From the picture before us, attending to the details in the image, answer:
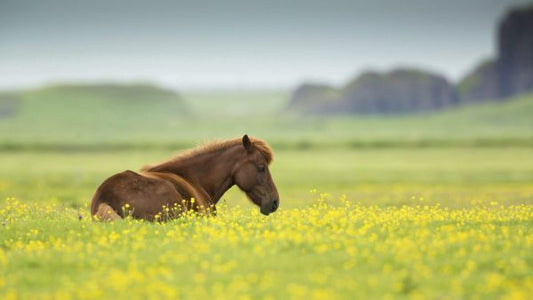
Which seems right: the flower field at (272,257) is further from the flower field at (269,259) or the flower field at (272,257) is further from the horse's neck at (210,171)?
the horse's neck at (210,171)

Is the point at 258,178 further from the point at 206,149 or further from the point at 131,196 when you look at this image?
the point at 131,196

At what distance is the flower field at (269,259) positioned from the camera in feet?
29.8

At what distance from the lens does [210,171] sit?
617 inches

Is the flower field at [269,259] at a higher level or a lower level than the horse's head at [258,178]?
lower

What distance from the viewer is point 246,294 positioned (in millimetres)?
8891

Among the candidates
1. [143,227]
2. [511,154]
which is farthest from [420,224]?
[511,154]

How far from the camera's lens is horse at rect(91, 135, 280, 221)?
45.6ft

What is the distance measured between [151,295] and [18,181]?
138 feet

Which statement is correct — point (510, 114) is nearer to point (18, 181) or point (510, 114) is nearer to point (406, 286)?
point (18, 181)

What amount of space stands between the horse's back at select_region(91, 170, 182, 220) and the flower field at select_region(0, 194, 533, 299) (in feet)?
2.15

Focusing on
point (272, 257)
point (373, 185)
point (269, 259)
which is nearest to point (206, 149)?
point (272, 257)

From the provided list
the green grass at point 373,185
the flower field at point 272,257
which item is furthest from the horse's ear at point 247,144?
the green grass at point 373,185

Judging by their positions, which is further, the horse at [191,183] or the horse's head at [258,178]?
the horse's head at [258,178]

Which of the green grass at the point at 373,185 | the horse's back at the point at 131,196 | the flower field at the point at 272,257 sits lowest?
the green grass at the point at 373,185
